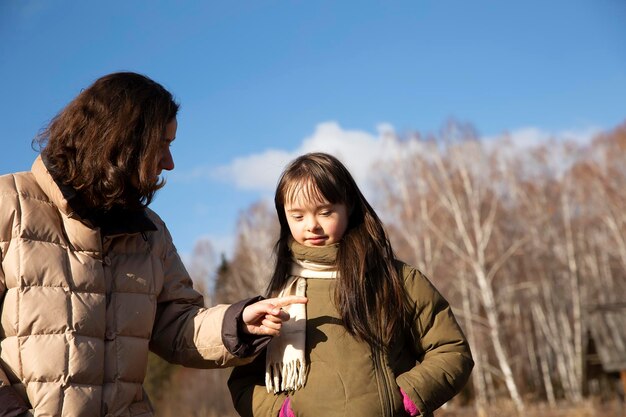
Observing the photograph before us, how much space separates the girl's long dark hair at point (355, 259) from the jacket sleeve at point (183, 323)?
330mm

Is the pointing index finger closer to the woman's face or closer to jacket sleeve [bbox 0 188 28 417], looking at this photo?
the woman's face

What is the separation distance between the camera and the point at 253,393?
105 inches

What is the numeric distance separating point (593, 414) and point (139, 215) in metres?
18.6

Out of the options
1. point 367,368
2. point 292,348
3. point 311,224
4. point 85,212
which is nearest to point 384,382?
point 367,368

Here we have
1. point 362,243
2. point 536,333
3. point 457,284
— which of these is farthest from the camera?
point 536,333

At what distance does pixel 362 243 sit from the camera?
107 inches

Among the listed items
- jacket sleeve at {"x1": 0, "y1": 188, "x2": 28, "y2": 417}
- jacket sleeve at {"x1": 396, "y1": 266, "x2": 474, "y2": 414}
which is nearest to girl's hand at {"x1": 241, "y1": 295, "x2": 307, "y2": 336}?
jacket sleeve at {"x1": 396, "y1": 266, "x2": 474, "y2": 414}

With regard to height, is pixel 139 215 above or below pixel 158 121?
below

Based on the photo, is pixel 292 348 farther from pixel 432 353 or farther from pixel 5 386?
pixel 5 386

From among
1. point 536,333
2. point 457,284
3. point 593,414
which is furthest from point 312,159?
point 536,333

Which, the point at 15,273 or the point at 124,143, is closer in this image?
the point at 15,273

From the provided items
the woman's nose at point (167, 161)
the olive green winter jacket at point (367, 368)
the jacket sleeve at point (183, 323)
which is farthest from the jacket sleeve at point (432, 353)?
the woman's nose at point (167, 161)

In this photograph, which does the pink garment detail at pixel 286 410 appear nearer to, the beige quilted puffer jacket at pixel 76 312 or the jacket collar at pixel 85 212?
the beige quilted puffer jacket at pixel 76 312

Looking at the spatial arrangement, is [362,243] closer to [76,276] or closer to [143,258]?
[143,258]
